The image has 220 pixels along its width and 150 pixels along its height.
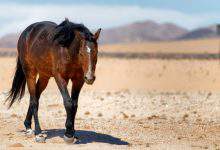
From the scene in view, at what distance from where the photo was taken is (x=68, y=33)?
13.2 metres

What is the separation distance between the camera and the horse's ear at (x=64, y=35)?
13.1 m

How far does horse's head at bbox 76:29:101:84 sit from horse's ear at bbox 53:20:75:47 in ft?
0.99

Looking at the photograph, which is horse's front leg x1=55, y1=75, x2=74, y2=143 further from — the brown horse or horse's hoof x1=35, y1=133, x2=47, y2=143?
horse's hoof x1=35, y1=133, x2=47, y2=143

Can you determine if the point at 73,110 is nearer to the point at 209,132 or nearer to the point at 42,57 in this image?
the point at 42,57

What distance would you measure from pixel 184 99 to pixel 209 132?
9.08m

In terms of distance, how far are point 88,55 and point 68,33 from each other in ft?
2.83

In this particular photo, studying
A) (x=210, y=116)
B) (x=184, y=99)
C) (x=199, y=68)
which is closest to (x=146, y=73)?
(x=199, y=68)

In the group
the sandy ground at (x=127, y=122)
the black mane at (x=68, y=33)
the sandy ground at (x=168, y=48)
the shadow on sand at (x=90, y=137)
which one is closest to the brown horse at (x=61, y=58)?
the black mane at (x=68, y=33)

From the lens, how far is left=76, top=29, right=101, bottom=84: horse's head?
12477mm

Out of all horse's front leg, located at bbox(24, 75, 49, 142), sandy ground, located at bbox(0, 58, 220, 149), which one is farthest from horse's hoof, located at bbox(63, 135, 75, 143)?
horse's front leg, located at bbox(24, 75, 49, 142)

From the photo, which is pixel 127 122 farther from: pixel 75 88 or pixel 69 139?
pixel 69 139

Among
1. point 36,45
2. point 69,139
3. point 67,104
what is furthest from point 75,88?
point 36,45

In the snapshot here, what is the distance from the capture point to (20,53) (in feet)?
49.3

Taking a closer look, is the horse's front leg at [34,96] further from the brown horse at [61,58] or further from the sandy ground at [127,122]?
the sandy ground at [127,122]
